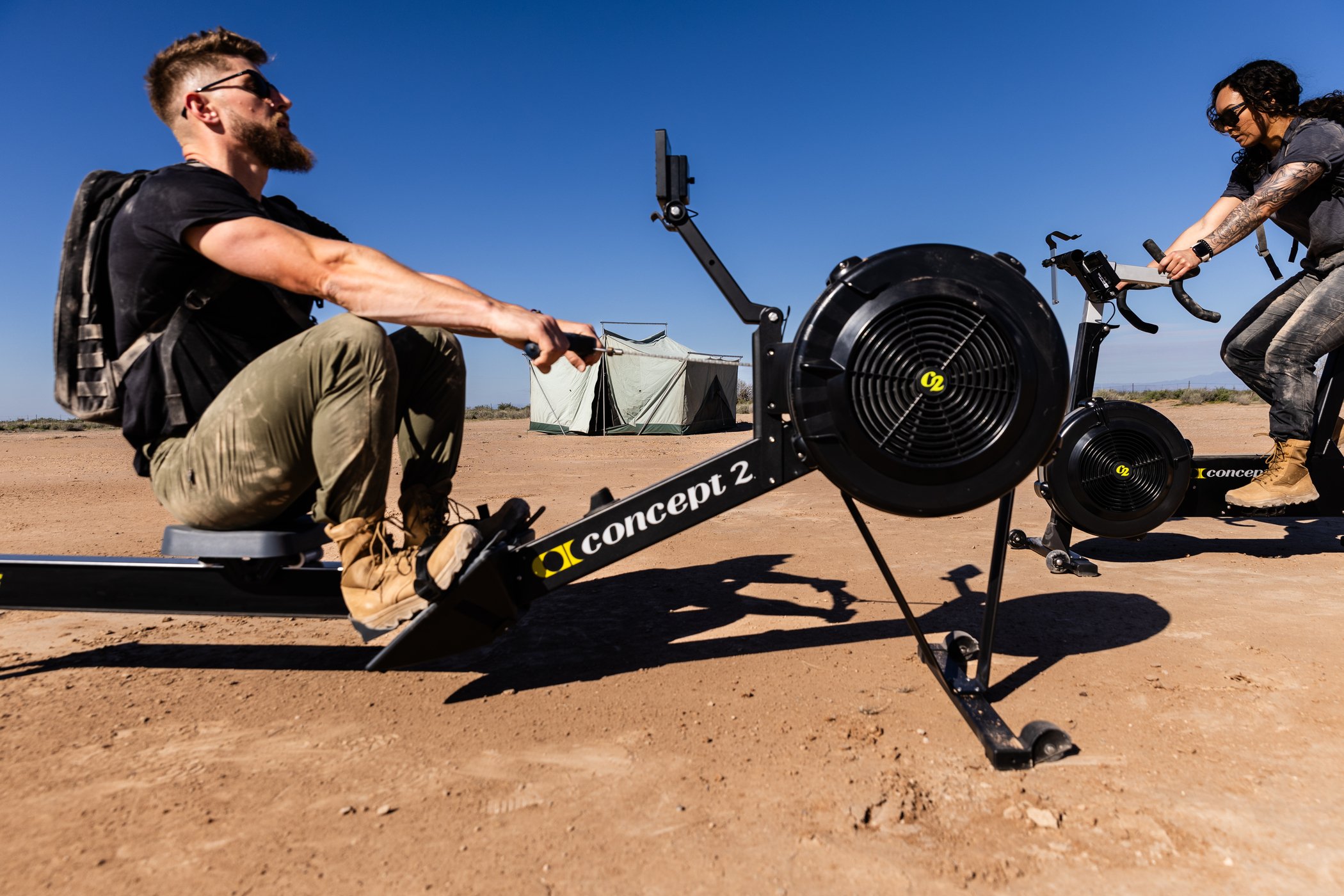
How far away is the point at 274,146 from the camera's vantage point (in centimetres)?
270

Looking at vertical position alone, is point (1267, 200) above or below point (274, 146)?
above

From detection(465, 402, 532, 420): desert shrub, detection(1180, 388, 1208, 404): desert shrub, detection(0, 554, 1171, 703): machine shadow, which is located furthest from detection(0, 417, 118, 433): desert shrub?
detection(1180, 388, 1208, 404): desert shrub

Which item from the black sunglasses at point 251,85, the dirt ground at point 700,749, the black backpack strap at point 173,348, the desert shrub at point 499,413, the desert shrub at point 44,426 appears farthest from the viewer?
the desert shrub at point 499,413

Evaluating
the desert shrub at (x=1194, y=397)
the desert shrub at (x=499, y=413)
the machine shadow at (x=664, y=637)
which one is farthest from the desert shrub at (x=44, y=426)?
the desert shrub at (x=1194, y=397)

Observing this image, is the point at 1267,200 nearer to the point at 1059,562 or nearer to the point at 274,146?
the point at 1059,562

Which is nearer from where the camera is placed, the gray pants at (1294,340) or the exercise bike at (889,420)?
the exercise bike at (889,420)

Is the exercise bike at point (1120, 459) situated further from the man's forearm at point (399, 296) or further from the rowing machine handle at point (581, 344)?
the man's forearm at point (399, 296)

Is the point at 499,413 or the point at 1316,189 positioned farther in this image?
the point at 499,413

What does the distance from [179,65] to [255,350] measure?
1012 mm

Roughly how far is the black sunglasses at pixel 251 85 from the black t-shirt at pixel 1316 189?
4781 mm

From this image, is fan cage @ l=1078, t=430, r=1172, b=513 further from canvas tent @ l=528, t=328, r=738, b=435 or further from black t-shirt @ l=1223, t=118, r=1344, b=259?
canvas tent @ l=528, t=328, r=738, b=435

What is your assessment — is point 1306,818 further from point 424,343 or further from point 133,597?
point 133,597

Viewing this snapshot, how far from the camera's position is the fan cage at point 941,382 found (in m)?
2.31

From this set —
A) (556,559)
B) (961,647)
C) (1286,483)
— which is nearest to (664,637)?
(556,559)
